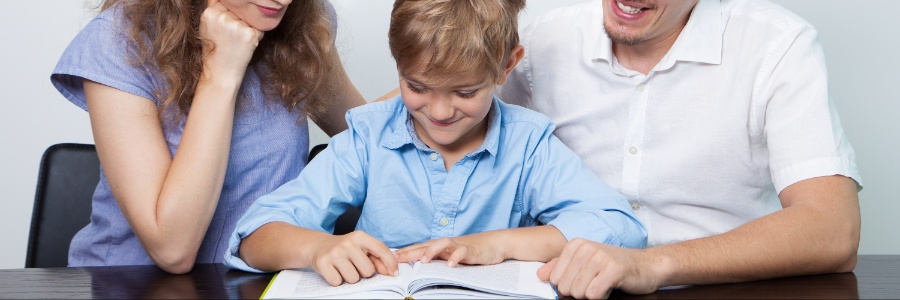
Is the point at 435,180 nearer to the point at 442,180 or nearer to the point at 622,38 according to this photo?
the point at 442,180

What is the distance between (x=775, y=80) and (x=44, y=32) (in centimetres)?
Answer: 233

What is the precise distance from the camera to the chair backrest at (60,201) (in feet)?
8.09

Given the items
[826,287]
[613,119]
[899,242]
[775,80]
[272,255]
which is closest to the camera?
[826,287]

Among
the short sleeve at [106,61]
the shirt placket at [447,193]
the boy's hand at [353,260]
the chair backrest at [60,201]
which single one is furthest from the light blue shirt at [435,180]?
the chair backrest at [60,201]

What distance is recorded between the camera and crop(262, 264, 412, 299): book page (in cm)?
159

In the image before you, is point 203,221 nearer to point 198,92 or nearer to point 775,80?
point 198,92

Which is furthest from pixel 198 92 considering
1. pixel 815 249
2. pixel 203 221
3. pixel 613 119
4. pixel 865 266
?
pixel 865 266

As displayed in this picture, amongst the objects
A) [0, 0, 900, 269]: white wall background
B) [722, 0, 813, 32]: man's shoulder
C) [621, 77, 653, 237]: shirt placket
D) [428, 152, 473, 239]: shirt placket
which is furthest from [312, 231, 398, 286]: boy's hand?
[0, 0, 900, 269]: white wall background

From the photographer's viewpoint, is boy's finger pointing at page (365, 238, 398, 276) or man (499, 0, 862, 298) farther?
man (499, 0, 862, 298)

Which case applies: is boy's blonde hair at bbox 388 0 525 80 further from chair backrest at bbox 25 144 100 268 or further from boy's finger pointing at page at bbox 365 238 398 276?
chair backrest at bbox 25 144 100 268

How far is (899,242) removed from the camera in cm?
308

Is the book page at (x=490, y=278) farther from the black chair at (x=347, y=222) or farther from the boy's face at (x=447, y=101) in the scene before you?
the black chair at (x=347, y=222)

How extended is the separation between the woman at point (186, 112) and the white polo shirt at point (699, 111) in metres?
0.62

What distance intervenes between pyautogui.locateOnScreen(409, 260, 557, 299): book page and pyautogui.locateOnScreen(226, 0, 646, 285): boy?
29mm
